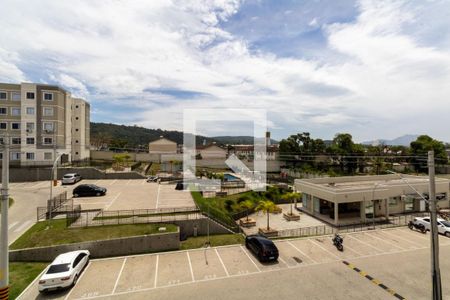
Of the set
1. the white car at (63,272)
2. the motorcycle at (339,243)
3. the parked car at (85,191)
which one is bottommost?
the motorcycle at (339,243)

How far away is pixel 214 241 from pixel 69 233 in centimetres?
Result: 1084

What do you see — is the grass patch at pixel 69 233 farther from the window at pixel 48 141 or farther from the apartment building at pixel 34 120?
the window at pixel 48 141

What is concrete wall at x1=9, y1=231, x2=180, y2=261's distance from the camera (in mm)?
15281

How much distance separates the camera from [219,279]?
13805 millimetres

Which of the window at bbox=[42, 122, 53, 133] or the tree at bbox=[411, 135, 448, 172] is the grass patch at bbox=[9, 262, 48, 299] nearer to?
the window at bbox=[42, 122, 53, 133]

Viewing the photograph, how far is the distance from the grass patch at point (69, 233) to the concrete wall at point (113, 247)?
20.3 inches

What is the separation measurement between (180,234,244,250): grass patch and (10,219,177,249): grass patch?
1.64m

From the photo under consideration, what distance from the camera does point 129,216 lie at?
22250 mm

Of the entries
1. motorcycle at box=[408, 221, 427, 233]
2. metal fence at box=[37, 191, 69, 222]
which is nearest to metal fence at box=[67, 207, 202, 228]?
metal fence at box=[37, 191, 69, 222]

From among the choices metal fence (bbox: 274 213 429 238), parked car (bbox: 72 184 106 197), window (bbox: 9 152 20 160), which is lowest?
metal fence (bbox: 274 213 429 238)

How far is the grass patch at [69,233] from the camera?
16266 millimetres

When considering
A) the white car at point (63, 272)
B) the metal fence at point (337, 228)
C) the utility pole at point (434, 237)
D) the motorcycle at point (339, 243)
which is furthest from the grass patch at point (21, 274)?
the motorcycle at point (339, 243)

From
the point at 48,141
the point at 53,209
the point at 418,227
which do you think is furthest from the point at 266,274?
the point at 48,141

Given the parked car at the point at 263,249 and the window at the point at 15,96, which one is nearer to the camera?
A: the parked car at the point at 263,249
